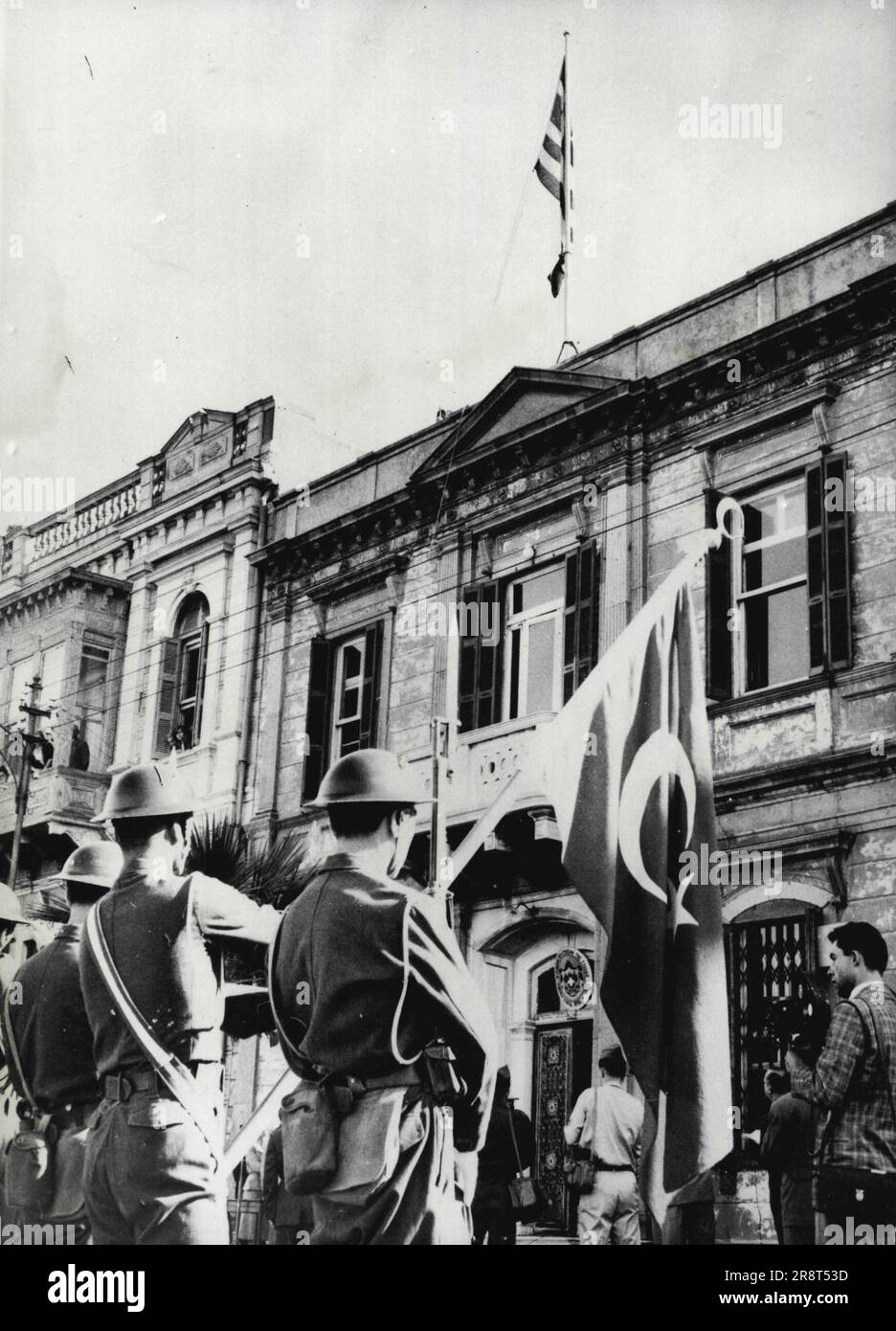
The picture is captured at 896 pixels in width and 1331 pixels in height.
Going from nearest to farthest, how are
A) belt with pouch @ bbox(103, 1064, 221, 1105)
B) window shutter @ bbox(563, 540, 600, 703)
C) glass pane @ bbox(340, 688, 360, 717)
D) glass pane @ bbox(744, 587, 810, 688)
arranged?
1. belt with pouch @ bbox(103, 1064, 221, 1105)
2. glass pane @ bbox(744, 587, 810, 688)
3. window shutter @ bbox(563, 540, 600, 703)
4. glass pane @ bbox(340, 688, 360, 717)

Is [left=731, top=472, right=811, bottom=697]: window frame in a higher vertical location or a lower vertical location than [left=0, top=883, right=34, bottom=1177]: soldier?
higher

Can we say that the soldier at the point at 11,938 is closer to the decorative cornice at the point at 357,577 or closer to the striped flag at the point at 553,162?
the decorative cornice at the point at 357,577

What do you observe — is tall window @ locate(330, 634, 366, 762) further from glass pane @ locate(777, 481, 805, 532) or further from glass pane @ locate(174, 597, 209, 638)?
glass pane @ locate(777, 481, 805, 532)

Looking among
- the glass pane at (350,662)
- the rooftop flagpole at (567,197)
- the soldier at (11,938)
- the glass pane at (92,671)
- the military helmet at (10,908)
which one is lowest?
the soldier at (11,938)

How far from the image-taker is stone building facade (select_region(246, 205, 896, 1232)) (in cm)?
785

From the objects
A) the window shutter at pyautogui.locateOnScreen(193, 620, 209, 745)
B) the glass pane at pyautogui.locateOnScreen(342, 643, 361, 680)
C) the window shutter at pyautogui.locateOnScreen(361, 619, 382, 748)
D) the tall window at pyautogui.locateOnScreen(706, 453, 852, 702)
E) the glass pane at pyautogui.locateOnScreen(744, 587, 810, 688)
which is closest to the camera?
the tall window at pyautogui.locateOnScreen(706, 453, 852, 702)

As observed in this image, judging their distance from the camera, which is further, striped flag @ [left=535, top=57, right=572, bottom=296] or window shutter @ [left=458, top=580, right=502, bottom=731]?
striped flag @ [left=535, top=57, right=572, bottom=296]

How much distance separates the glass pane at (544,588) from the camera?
29.9 ft

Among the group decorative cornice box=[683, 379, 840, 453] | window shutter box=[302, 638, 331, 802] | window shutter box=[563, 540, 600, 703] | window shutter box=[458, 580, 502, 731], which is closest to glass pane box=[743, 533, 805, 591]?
decorative cornice box=[683, 379, 840, 453]

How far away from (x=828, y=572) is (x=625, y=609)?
1076mm

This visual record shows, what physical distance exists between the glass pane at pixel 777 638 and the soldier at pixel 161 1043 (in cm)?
265

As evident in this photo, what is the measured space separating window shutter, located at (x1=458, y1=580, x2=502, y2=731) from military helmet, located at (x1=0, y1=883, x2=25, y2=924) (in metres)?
2.64

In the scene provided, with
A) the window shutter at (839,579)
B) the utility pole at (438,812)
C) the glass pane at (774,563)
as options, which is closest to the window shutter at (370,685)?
the utility pole at (438,812)
